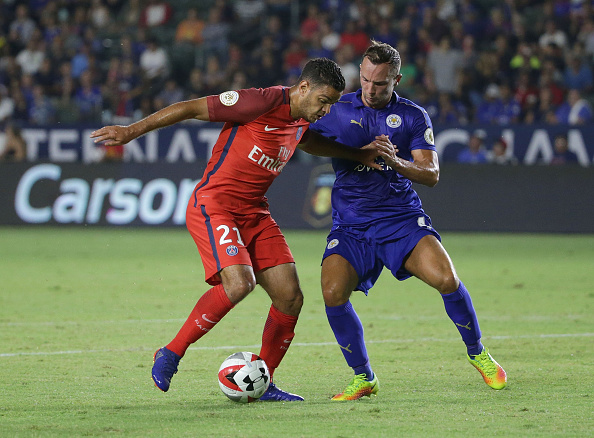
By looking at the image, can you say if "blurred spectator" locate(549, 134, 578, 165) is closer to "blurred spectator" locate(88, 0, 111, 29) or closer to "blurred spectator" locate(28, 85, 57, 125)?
"blurred spectator" locate(28, 85, 57, 125)

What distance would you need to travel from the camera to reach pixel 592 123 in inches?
645

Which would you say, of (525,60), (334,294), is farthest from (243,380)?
(525,60)

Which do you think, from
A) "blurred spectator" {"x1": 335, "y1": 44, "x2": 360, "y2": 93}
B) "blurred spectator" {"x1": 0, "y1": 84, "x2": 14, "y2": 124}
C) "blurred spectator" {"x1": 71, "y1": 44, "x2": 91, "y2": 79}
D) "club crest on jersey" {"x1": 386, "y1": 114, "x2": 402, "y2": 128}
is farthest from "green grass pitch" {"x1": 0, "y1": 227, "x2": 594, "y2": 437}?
"blurred spectator" {"x1": 71, "y1": 44, "x2": 91, "y2": 79}

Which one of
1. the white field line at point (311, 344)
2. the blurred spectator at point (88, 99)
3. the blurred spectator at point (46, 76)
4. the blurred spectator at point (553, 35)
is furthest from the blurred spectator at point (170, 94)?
the white field line at point (311, 344)

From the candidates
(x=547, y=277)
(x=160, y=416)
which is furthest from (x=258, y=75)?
(x=160, y=416)

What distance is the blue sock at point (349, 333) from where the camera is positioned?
5.46 meters

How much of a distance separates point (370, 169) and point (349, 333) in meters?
1.07

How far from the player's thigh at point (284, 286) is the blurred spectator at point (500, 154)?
11.3 meters

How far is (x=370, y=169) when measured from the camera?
19.4 feet

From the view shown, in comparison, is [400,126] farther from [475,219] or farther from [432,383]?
[475,219]

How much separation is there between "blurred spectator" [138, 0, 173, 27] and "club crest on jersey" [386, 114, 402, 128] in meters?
17.0

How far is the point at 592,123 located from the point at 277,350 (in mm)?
12274

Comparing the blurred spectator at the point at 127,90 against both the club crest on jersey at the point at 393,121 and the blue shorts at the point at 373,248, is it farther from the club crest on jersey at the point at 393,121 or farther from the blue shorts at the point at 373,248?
the blue shorts at the point at 373,248

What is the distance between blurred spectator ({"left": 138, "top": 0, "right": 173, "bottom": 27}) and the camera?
72.2 feet
